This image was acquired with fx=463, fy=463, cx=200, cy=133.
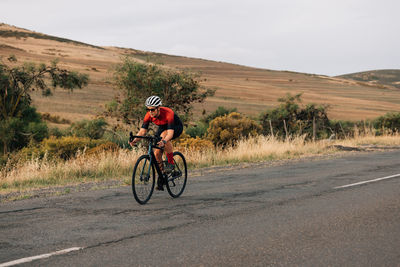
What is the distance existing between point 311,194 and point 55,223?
190 inches

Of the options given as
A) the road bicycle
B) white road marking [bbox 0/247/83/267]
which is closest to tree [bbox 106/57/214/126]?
the road bicycle

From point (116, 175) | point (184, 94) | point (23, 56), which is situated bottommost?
point (116, 175)

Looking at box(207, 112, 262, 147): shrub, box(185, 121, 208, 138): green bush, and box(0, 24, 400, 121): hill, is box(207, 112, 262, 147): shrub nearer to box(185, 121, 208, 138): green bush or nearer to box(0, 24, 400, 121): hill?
box(185, 121, 208, 138): green bush

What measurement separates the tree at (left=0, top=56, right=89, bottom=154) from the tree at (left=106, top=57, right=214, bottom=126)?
498 centimetres

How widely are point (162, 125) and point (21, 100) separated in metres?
19.6

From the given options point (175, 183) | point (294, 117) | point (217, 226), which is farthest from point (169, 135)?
point (294, 117)

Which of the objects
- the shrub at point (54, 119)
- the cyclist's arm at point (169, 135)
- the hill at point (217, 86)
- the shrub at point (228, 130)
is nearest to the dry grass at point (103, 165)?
the cyclist's arm at point (169, 135)

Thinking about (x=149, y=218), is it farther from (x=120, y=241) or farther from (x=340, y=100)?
(x=340, y=100)

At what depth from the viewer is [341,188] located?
961cm

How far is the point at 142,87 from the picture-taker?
2212 centimetres

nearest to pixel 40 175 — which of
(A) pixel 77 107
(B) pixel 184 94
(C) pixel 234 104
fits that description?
(B) pixel 184 94

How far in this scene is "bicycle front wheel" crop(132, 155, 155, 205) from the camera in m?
7.95

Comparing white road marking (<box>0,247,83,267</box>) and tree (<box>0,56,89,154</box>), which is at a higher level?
tree (<box>0,56,89,154</box>)

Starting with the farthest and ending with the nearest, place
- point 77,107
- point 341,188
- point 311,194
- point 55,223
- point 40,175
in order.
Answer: point 77,107
point 40,175
point 341,188
point 311,194
point 55,223
